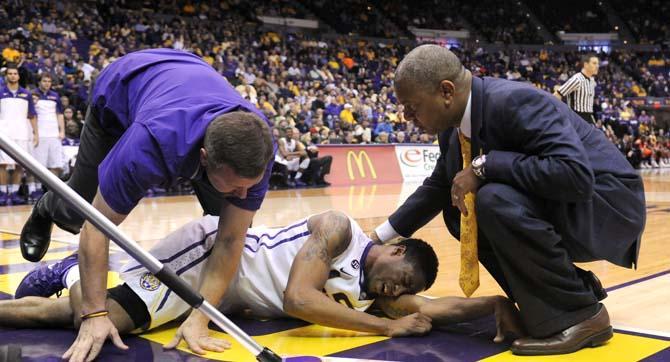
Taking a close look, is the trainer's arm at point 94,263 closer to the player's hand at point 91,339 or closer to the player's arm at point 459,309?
Answer: the player's hand at point 91,339

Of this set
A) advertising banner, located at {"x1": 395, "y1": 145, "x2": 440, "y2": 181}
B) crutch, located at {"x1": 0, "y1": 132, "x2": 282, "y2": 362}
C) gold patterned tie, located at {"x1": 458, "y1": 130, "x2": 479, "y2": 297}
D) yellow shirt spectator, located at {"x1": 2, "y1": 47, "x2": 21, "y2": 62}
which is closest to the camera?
crutch, located at {"x1": 0, "y1": 132, "x2": 282, "y2": 362}

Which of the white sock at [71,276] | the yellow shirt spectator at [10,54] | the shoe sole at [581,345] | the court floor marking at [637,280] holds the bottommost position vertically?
the yellow shirt spectator at [10,54]

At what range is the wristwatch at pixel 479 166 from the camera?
245 cm

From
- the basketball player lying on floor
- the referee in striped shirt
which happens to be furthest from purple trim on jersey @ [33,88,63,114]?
the basketball player lying on floor

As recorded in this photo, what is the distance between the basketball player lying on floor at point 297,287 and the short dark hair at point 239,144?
627mm

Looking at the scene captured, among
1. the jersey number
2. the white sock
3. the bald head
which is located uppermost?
the bald head

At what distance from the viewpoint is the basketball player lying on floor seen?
8.62 feet

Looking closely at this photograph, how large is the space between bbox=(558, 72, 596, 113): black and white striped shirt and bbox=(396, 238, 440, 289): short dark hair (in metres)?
6.86

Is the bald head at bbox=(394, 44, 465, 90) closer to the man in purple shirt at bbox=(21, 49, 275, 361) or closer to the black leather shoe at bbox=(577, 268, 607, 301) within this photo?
the man in purple shirt at bbox=(21, 49, 275, 361)

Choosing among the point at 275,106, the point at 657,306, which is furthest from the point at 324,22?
the point at 657,306

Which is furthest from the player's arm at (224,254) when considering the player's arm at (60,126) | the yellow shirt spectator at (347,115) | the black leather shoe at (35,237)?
the yellow shirt spectator at (347,115)

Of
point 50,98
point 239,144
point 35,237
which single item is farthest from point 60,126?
point 239,144

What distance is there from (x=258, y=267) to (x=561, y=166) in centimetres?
132

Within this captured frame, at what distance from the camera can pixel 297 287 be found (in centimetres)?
265
